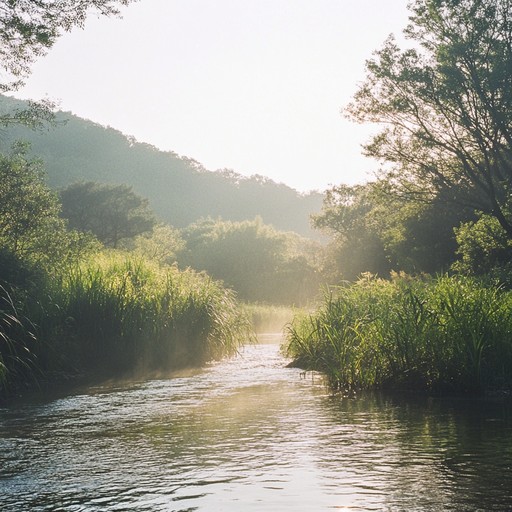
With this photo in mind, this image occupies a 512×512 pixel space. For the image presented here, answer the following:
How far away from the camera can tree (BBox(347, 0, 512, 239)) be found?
2709cm

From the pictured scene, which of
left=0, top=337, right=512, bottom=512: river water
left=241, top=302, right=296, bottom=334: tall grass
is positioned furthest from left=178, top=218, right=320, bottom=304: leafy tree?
left=0, top=337, right=512, bottom=512: river water

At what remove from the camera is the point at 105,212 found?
7550 cm

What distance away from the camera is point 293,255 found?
87.2 metres

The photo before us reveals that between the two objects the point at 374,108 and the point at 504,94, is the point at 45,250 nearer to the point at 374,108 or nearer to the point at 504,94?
the point at 374,108

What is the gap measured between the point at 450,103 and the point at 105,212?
52.7 meters

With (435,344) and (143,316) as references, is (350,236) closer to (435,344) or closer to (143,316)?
(143,316)

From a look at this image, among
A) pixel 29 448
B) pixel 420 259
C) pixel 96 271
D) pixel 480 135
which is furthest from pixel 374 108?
pixel 29 448

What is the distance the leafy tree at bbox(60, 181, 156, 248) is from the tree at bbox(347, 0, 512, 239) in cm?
4760

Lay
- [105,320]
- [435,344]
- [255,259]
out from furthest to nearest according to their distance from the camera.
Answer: [255,259] → [105,320] → [435,344]

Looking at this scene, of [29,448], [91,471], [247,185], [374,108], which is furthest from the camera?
[247,185]

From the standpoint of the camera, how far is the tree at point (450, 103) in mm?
27094

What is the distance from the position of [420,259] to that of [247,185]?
104 m

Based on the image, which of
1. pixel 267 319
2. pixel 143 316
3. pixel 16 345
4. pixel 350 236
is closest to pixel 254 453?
pixel 16 345

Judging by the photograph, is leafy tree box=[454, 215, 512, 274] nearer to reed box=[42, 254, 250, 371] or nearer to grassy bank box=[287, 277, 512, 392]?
reed box=[42, 254, 250, 371]
